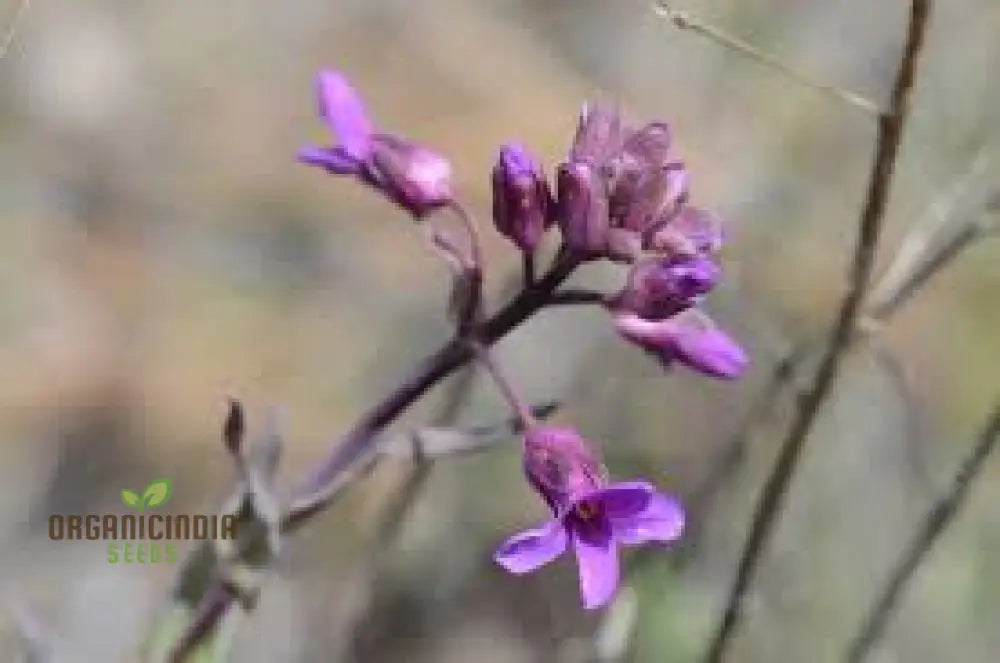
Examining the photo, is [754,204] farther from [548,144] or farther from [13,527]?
[13,527]

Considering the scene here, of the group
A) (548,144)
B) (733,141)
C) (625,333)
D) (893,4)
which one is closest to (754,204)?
(733,141)

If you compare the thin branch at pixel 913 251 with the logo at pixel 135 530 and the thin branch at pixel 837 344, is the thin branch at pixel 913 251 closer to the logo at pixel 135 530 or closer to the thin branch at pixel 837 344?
the thin branch at pixel 837 344

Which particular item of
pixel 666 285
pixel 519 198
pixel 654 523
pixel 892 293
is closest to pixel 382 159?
pixel 519 198

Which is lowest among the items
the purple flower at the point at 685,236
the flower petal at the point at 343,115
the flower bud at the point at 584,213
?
the flower petal at the point at 343,115

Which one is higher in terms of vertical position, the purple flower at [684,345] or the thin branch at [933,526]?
the purple flower at [684,345]

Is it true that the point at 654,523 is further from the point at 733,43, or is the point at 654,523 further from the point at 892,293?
the point at 892,293

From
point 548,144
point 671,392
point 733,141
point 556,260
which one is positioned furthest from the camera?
point 548,144

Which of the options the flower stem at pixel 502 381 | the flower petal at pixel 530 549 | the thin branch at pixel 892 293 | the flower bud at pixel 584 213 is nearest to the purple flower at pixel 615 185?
the flower bud at pixel 584 213
